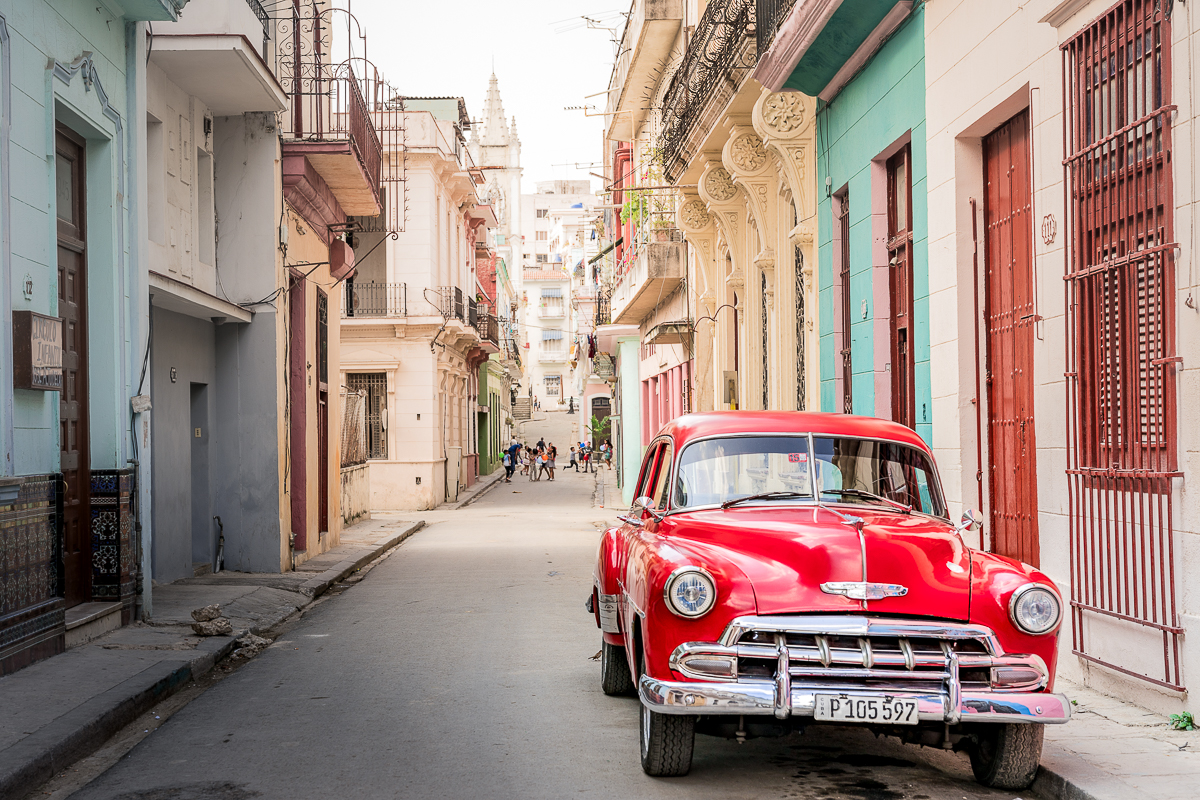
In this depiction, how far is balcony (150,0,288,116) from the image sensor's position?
12711 millimetres

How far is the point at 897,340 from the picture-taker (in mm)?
11609

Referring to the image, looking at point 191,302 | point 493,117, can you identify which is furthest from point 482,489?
point 493,117

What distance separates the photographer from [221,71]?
13.5 metres

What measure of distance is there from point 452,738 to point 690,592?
1.98m

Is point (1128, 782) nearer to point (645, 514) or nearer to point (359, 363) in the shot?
point (645, 514)

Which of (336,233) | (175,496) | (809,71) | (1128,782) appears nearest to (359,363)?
(336,233)

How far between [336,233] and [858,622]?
55.6 feet

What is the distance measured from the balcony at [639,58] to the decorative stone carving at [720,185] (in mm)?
6542

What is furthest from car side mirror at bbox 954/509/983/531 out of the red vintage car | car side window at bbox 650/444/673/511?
car side window at bbox 650/444/673/511

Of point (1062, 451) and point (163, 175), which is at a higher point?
point (163, 175)

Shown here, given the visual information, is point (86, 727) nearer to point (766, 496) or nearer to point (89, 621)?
point (89, 621)

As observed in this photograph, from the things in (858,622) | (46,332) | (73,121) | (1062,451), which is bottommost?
(858,622)

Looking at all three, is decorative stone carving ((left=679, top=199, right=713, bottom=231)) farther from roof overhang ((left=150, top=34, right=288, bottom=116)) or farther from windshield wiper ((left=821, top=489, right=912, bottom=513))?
windshield wiper ((left=821, top=489, right=912, bottom=513))

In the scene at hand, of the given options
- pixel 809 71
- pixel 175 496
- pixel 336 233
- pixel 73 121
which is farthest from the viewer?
pixel 336 233
